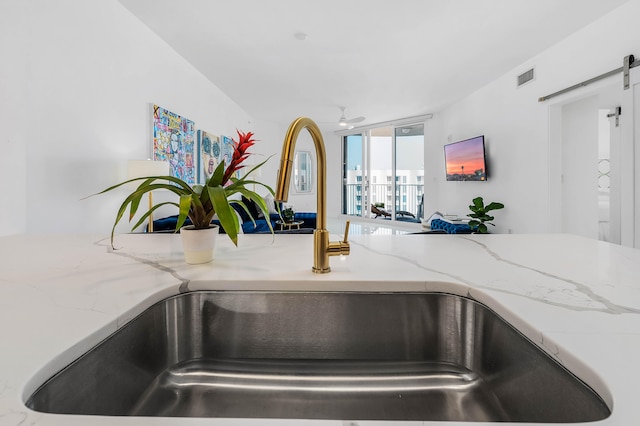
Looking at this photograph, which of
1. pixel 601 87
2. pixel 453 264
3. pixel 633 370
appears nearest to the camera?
pixel 633 370

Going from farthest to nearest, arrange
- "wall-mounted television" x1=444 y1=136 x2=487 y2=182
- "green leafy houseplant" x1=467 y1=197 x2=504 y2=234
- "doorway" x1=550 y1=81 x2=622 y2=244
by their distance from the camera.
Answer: "wall-mounted television" x1=444 y1=136 x2=487 y2=182 → "green leafy houseplant" x1=467 y1=197 x2=504 y2=234 → "doorway" x1=550 y1=81 x2=622 y2=244

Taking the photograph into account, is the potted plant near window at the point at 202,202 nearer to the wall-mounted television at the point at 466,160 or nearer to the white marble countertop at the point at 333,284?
the white marble countertop at the point at 333,284

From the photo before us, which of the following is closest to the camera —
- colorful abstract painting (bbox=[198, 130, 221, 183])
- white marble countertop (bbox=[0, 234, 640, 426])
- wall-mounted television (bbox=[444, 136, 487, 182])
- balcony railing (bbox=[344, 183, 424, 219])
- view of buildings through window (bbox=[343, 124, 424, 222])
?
white marble countertop (bbox=[0, 234, 640, 426])

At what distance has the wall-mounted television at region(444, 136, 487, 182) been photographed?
5168 millimetres

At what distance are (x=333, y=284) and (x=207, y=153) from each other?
4363mm

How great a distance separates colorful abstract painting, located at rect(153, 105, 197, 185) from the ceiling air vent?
167 inches

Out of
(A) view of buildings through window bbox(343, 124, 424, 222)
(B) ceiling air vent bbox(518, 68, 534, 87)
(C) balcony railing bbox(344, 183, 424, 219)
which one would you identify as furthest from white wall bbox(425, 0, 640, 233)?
(C) balcony railing bbox(344, 183, 424, 219)

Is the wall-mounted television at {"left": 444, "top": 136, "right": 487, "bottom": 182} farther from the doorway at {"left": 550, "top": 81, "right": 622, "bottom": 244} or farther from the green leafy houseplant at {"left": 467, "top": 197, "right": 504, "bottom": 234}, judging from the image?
the doorway at {"left": 550, "top": 81, "right": 622, "bottom": 244}

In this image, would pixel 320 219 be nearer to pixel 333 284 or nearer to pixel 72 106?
pixel 333 284

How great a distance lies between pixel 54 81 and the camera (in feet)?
7.06

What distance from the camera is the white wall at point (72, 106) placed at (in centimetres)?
192

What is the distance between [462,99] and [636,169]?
141 inches

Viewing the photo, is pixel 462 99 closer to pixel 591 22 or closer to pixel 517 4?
pixel 591 22

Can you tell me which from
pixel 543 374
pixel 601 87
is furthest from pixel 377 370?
pixel 601 87
